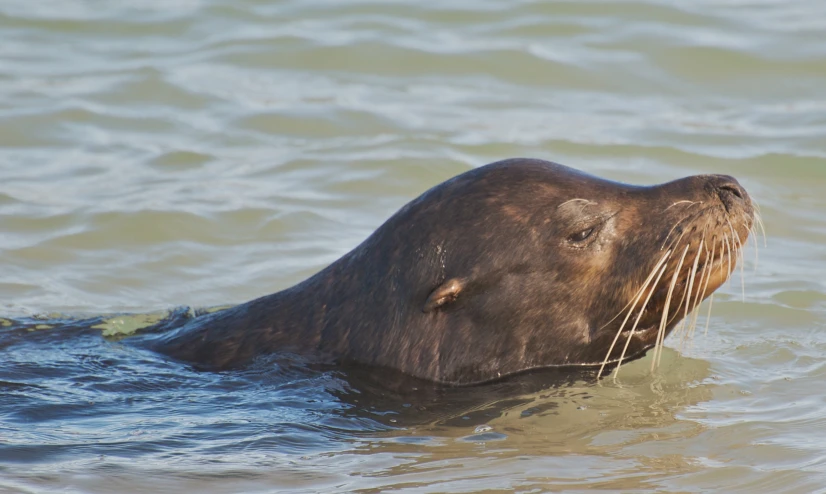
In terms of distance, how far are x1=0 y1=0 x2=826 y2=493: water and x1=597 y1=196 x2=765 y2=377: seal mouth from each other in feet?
1.72

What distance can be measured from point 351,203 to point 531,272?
469cm

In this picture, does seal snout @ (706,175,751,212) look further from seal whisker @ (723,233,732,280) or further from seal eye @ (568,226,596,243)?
seal eye @ (568,226,596,243)

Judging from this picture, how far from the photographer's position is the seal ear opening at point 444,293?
6117 millimetres

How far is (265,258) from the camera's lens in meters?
9.59

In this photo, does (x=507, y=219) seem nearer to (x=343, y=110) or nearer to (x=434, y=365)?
(x=434, y=365)

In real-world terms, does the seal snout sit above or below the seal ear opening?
above

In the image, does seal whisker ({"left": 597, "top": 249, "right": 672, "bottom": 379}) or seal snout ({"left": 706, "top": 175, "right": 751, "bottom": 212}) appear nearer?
seal whisker ({"left": 597, "top": 249, "right": 672, "bottom": 379})

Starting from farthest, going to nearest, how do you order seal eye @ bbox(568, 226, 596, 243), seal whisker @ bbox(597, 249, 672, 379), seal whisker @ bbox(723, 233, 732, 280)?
seal eye @ bbox(568, 226, 596, 243) → seal whisker @ bbox(723, 233, 732, 280) → seal whisker @ bbox(597, 249, 672, 379)

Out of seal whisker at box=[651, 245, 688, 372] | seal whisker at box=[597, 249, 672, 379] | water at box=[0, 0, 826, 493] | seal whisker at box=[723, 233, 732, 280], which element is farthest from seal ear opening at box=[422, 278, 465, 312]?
seal whisker at box=[723, 233, 732, 280]

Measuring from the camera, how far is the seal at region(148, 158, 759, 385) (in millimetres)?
6141

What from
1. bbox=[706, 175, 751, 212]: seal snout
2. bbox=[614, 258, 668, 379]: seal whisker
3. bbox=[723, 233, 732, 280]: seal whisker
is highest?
bbox=[706, 175, 751, 212]: seal snout

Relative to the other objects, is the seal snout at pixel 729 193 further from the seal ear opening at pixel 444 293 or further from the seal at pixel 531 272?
the seal ear opening at pixel 444 293

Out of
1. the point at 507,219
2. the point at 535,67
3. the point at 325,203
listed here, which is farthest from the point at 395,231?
the point at 535,67

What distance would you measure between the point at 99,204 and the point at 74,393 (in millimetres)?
4415
